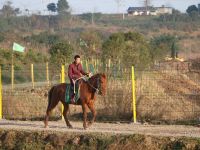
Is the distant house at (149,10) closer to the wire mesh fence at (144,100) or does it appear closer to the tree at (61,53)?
the tree at (61,53)

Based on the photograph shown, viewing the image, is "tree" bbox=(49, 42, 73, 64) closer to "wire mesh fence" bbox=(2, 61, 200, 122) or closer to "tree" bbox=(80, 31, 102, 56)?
"tree" bbox=(80, 31, 102, 56)

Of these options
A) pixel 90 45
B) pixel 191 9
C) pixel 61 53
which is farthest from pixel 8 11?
pixel 61 53

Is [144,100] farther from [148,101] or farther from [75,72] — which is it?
[75,72]

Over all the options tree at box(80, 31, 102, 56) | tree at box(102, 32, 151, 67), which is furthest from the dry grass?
tree at box(80, 31, 102, 56)

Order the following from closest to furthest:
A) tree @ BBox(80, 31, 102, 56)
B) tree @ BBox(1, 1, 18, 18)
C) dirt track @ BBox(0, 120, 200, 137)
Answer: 1. dirt track @ BBox(0, 120, 200, 137)
2. tree @ BBox(80, 31, 102, 56)
3. tree @ BBox(1, 1, 18, 18)

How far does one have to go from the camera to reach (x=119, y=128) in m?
21.2

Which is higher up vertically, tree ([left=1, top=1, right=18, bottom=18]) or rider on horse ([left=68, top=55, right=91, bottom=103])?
tree ([left=1, top=1, right=18, bottom=18])

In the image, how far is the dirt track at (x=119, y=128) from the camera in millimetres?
19734

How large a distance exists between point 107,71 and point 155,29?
108401 mm

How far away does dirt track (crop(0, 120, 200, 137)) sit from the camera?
19734 mm

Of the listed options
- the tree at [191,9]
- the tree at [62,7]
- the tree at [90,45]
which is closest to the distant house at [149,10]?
the tree at [191,9]

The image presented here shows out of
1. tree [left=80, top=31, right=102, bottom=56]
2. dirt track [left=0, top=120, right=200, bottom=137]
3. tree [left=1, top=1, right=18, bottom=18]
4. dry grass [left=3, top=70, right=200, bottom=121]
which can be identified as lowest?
dirt track [left=0, top=120, right=200, bottom=137]

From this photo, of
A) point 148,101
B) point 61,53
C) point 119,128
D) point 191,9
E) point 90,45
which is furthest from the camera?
point 191,9

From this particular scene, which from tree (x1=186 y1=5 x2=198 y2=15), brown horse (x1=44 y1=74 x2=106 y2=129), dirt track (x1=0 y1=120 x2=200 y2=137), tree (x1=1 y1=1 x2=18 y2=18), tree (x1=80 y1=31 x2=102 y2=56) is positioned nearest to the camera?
dirt track (x1=0 y1=120 x2=200 y2=137)
